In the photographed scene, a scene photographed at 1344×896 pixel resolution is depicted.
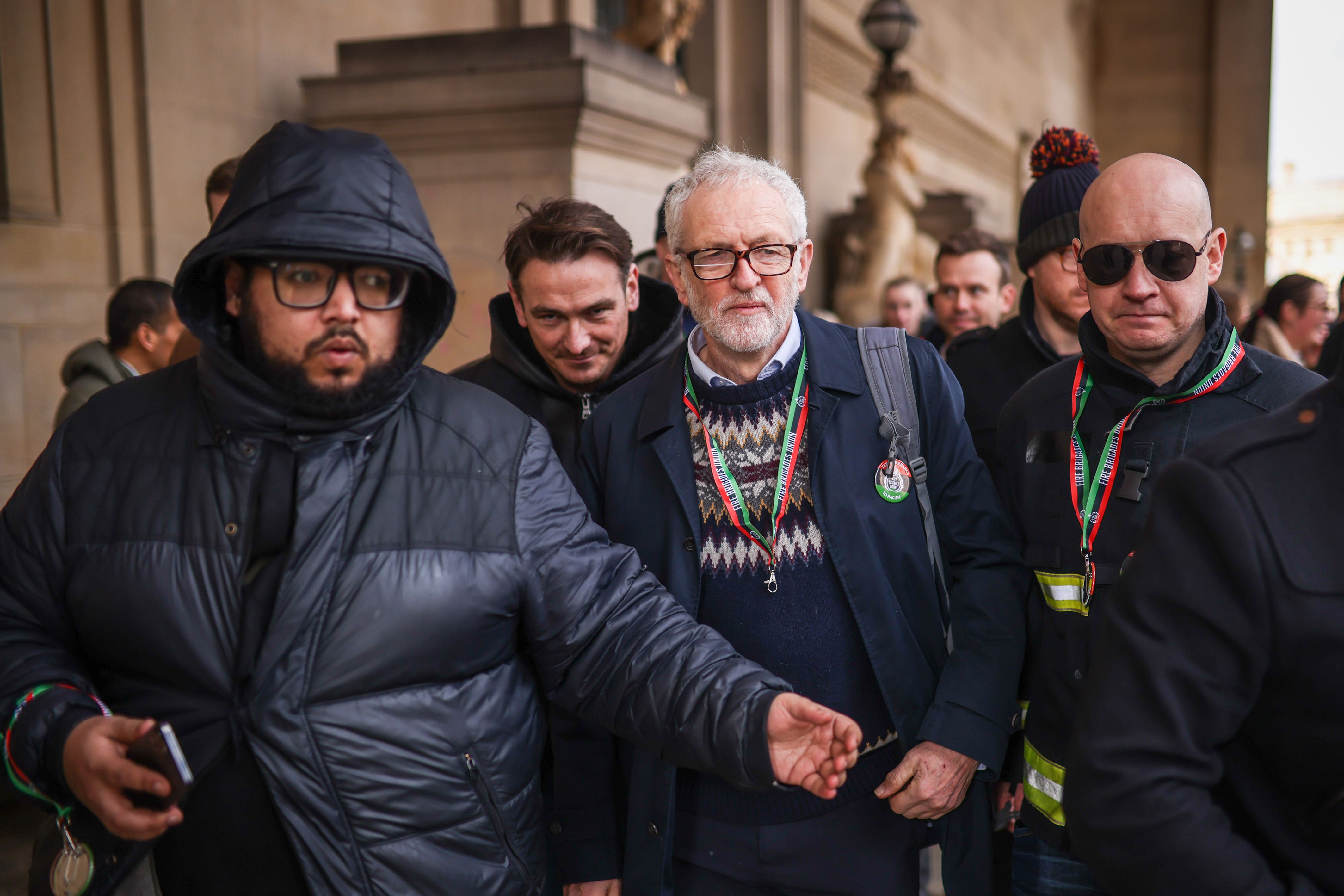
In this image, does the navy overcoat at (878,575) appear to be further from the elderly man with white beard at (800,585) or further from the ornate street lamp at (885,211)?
the ornate street lamp at (885,211)

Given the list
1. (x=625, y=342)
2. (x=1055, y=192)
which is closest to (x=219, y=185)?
(x=625, y=342)

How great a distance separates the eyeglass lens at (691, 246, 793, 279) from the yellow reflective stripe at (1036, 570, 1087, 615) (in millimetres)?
862

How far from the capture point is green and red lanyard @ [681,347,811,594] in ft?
7.45

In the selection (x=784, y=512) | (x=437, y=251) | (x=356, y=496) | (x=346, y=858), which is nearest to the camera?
(x=346, y=858)

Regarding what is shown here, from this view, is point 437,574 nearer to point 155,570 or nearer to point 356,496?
point 356,496

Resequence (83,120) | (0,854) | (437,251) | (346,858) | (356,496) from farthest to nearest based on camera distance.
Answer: (83,120)
(0,854)
(437,251)
(356,496)
(346,858)

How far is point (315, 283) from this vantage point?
1.93 m

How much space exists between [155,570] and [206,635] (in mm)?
142

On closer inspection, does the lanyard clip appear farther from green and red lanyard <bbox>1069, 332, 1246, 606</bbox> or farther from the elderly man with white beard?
the elderly man with white beard

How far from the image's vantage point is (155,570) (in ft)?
5.84

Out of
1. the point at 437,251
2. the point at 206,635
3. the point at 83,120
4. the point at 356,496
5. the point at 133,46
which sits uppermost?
the point at 133,46

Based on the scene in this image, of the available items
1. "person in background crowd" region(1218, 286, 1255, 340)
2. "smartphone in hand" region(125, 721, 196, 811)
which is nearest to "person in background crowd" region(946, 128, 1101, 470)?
"smartphone in hand" region(125, 721, 196, 811)

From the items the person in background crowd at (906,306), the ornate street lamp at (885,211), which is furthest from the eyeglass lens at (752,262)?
the ornate street lamp at (885,211)

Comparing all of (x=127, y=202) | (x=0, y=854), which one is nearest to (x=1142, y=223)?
(x=0, y=854)
